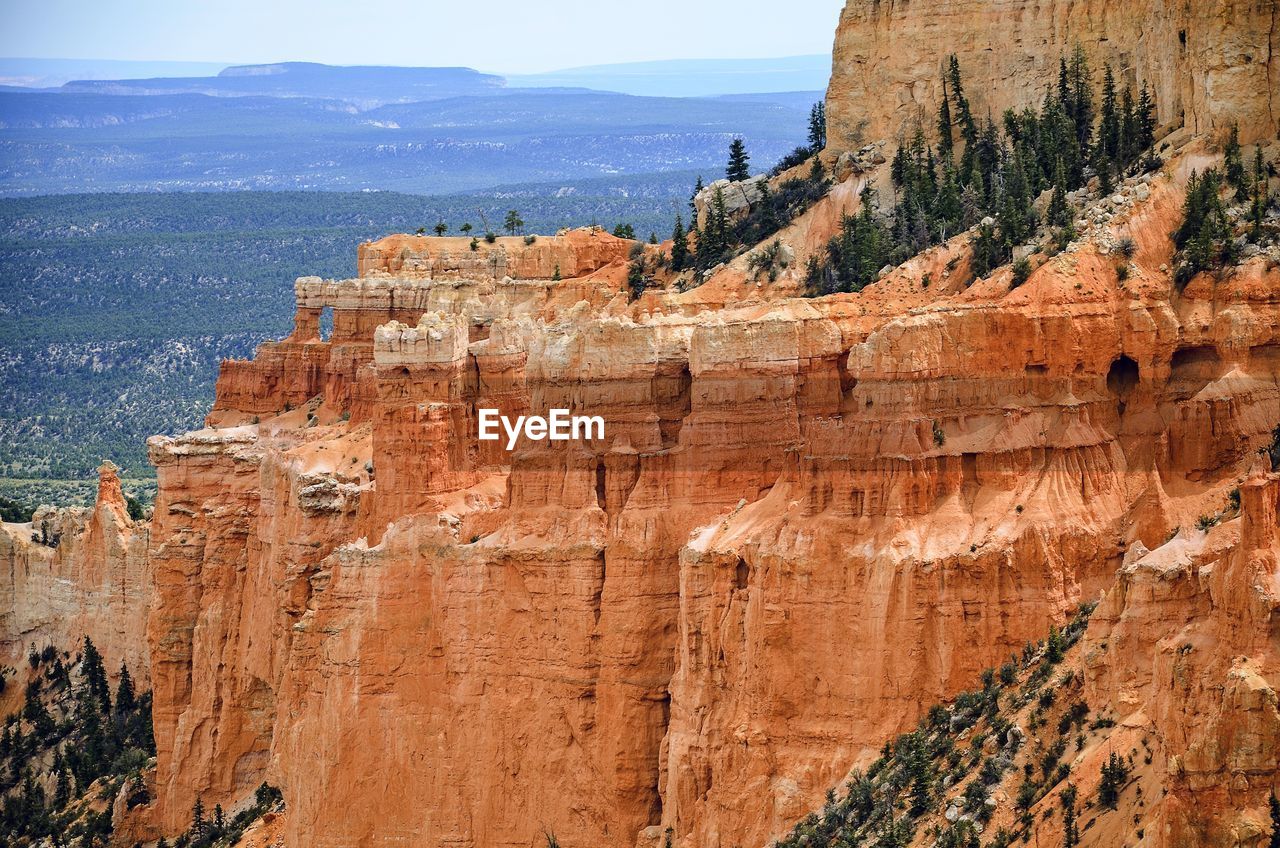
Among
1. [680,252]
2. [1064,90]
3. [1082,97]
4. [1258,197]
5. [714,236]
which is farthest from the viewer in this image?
[680,252]

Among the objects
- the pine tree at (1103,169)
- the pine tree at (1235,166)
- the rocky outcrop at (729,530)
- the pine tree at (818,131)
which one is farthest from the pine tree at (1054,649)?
the pine tree at (818,131)

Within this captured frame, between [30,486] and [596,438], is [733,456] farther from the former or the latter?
[30,486]

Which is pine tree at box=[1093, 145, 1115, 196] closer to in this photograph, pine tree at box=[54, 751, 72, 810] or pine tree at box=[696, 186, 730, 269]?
pine tree at box=[696, 186, 730, 269]

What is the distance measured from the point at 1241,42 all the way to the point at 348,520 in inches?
1188

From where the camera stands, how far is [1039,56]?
312 ft

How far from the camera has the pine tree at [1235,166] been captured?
7169cm

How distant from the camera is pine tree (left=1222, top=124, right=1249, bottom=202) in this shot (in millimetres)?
71688

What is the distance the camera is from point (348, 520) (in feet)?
291

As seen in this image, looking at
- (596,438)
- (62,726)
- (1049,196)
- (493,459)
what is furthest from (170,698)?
(1049,196)

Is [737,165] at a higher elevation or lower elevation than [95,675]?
higher

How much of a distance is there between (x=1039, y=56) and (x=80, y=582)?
42235 millimetres

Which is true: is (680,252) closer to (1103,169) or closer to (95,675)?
(95,675)

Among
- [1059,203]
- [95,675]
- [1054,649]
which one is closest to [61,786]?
[95,675]

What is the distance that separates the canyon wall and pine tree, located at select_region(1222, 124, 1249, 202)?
14.8 inches
